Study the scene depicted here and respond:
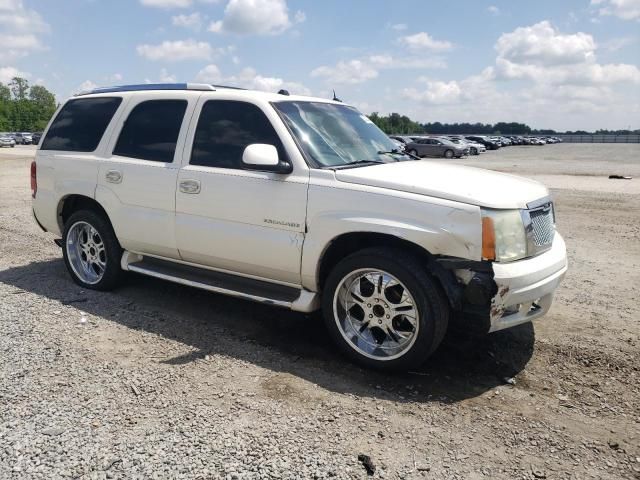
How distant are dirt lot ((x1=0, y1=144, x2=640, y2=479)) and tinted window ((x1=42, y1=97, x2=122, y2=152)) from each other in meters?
1.54

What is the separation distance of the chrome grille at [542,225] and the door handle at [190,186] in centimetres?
267

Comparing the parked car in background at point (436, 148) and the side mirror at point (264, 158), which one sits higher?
the parked car in background at point (436, 148)

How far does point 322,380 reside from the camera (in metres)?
3.92

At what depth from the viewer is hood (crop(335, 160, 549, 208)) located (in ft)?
12.2

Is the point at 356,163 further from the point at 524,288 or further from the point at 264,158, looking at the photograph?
the point at 524,288

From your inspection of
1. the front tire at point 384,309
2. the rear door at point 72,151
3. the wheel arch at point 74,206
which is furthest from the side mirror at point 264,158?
the wheel arch at point 74,206

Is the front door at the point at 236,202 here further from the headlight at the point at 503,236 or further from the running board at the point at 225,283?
the headlight at the point at 503,236

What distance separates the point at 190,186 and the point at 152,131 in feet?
2.78

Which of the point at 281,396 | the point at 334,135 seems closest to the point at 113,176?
the point at 334,135

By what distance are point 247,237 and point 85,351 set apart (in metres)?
1.53

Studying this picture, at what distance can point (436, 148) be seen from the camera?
1670 inches

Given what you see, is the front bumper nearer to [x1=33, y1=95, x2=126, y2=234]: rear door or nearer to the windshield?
the windshield

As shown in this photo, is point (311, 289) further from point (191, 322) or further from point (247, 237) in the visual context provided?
point (191, 322)

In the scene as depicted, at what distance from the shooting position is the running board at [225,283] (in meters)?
4.32
